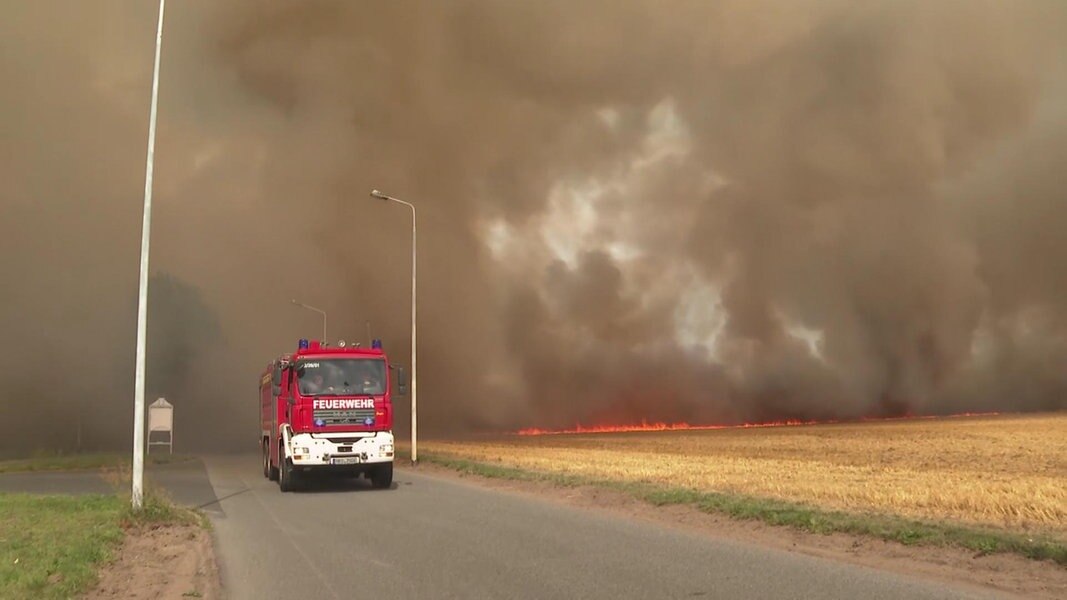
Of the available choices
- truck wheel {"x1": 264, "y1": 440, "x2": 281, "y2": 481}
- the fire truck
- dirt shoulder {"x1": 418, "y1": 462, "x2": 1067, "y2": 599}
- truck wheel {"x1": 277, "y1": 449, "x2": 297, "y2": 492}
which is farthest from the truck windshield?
dirt shoulder {"x1": 418, "y1": 462, "x2": 1067, "y2": 599}

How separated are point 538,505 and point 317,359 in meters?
7.14

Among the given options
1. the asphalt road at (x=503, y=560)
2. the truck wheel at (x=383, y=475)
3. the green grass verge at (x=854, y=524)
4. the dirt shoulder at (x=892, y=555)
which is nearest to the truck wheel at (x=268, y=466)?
the truck wheel at (x=383, y=475)

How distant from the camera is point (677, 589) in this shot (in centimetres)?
845

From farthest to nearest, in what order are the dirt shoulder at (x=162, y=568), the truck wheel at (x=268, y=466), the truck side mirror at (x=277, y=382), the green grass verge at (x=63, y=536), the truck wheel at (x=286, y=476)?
the truck wheel at (x=268, y=466)
the truck side mirror at (x=277, y=382)
the truck wheel at (x=286, y=476)
the dirt shoulder at (x=162, y=568)
the green grass verge at (x=63, y=536)

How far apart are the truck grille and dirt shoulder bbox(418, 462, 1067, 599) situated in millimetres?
7166

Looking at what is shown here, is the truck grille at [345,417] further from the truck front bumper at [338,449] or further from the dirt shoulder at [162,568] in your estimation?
the dirt shoulder at [162,568]

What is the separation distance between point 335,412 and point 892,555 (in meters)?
13.7

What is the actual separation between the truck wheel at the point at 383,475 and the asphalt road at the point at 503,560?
182 inches

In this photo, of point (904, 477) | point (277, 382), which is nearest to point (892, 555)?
point (904, 477)

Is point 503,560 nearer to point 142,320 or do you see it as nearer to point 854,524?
point 854,524

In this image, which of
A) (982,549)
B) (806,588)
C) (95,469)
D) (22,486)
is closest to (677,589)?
(806,588)

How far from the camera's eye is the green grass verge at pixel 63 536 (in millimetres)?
8734

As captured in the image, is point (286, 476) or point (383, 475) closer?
point (286, 476)

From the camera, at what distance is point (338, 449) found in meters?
20.7
